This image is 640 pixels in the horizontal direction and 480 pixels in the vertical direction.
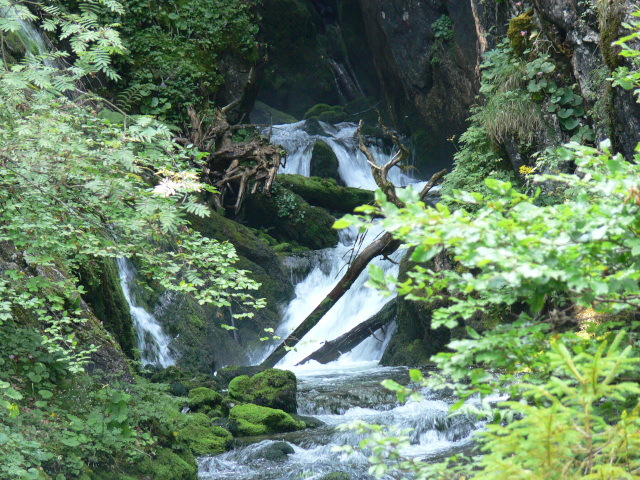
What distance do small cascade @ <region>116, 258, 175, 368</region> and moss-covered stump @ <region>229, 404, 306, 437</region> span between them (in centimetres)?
252

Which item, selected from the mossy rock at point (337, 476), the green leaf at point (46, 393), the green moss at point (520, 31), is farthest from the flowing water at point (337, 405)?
the green moss at point (520, 31)

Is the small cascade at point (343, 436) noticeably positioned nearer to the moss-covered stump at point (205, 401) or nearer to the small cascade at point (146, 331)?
the moss-covered stump at point (205, 401)

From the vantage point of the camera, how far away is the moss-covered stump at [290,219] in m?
15.1

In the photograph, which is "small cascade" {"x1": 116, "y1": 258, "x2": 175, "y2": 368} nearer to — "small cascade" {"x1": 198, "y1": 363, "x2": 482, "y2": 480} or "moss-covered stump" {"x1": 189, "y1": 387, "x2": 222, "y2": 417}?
"moss-covered stump" {"x1": 189, "y1": 387, "x2": 222, "y2": 417}

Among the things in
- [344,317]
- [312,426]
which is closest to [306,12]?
[344,317]

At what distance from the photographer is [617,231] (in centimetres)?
151

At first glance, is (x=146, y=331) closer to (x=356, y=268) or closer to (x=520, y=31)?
(x=356, y=268)

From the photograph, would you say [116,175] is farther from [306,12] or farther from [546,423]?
[306,12]

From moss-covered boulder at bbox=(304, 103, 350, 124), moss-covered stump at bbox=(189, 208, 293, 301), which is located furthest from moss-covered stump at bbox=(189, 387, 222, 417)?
moss-covered boulder at bbox=(304, 103, 350, 124)

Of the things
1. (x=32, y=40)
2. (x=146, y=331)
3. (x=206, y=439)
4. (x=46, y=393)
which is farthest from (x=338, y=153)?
(x=46, y=393)

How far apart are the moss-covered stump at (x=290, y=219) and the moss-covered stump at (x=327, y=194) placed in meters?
0.54

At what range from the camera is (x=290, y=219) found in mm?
15305

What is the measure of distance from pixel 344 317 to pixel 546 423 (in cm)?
1142

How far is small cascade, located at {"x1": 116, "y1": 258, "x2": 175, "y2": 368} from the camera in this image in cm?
911
